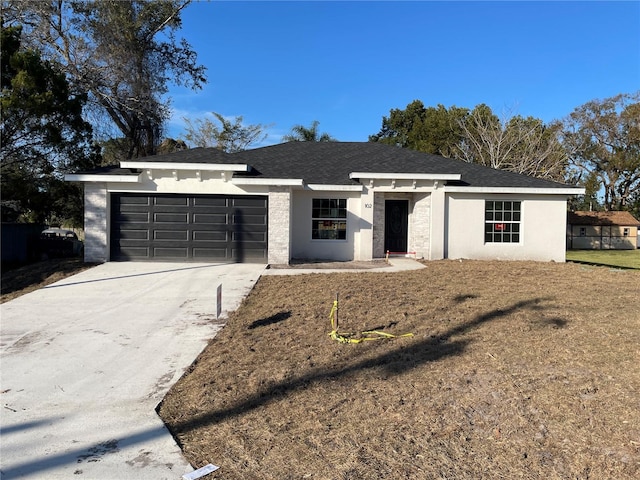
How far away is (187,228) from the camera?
14.3m

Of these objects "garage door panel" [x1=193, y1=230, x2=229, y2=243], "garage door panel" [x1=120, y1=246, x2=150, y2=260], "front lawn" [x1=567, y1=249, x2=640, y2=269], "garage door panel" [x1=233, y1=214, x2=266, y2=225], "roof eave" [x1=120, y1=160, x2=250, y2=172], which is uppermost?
"roof eave" [x1=120, y1=160, x2=250, y2=172]

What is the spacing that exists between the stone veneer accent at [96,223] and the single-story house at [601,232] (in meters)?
36.3

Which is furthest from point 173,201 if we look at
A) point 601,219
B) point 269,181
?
point 601,219

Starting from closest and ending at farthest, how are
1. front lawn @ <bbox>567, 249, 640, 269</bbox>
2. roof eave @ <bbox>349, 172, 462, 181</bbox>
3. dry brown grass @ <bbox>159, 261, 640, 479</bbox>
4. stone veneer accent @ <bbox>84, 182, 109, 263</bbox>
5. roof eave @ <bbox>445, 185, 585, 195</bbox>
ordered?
dry brown grass @ <bbox>159, 261, 640, 479</bbox> → stone veneer accent @ <bbox>84, 182, 109, 263</bbox> → roof eave @ <bbox>349, 172, 462, 181</bbox> → roof eave @ <bbox>445, 185, 585, 195</bbox> → front lawn @ <bbox>567, 249, 640, 269</bbox>

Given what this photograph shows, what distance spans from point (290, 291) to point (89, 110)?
669 inches

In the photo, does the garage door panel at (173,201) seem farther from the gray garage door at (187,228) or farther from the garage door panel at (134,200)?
the garage door panel at (134,200)

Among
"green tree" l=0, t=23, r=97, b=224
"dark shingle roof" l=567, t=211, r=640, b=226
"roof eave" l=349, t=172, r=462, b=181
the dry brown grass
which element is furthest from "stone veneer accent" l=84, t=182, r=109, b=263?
"dark shingle roof" l=567, t=211, r=640, b=226

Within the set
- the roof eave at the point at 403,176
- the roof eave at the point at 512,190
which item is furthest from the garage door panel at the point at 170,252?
the roof eave at the point at 512,190

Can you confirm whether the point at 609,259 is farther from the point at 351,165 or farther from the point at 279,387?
the point at 279,387

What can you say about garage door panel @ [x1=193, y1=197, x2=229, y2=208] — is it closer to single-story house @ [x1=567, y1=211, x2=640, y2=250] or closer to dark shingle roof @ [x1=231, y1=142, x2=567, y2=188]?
dark shingle roof @ [x1=231, y1=142, x2=567, y2=188]

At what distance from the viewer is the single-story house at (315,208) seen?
46.3 feet

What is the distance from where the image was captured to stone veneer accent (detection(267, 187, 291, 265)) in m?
14.1

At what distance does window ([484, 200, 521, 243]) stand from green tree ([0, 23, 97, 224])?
1543 cm

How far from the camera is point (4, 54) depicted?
14.7m
